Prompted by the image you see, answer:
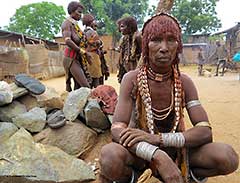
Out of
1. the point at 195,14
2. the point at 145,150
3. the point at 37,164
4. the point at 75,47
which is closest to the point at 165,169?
the point at 145,150

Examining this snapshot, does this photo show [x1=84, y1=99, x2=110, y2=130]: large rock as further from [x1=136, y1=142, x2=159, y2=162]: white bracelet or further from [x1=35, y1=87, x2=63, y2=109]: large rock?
[x1=136, y1=142, x2=159, y2=162]: white bracelet

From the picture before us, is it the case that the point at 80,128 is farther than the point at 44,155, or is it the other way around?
the point at 80,128

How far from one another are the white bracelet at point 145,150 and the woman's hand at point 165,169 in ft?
0.07

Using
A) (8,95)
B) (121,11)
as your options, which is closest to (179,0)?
(121,11)

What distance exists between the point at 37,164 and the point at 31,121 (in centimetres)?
83

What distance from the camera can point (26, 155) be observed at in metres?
2.79

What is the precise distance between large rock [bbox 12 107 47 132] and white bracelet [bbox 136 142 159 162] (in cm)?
195

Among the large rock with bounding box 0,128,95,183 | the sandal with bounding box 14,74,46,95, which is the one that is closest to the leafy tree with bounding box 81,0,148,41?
the sandal with bounding box 14,74,46,95

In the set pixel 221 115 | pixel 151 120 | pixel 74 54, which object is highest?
pixel 74 54

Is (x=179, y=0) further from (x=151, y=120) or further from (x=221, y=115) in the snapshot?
(x=151, y=120)

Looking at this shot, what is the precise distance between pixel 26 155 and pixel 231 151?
171cm

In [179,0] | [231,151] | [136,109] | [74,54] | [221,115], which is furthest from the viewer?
[179,0]

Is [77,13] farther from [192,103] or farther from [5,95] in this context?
[192,103]

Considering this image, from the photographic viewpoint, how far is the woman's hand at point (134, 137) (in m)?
1.75
